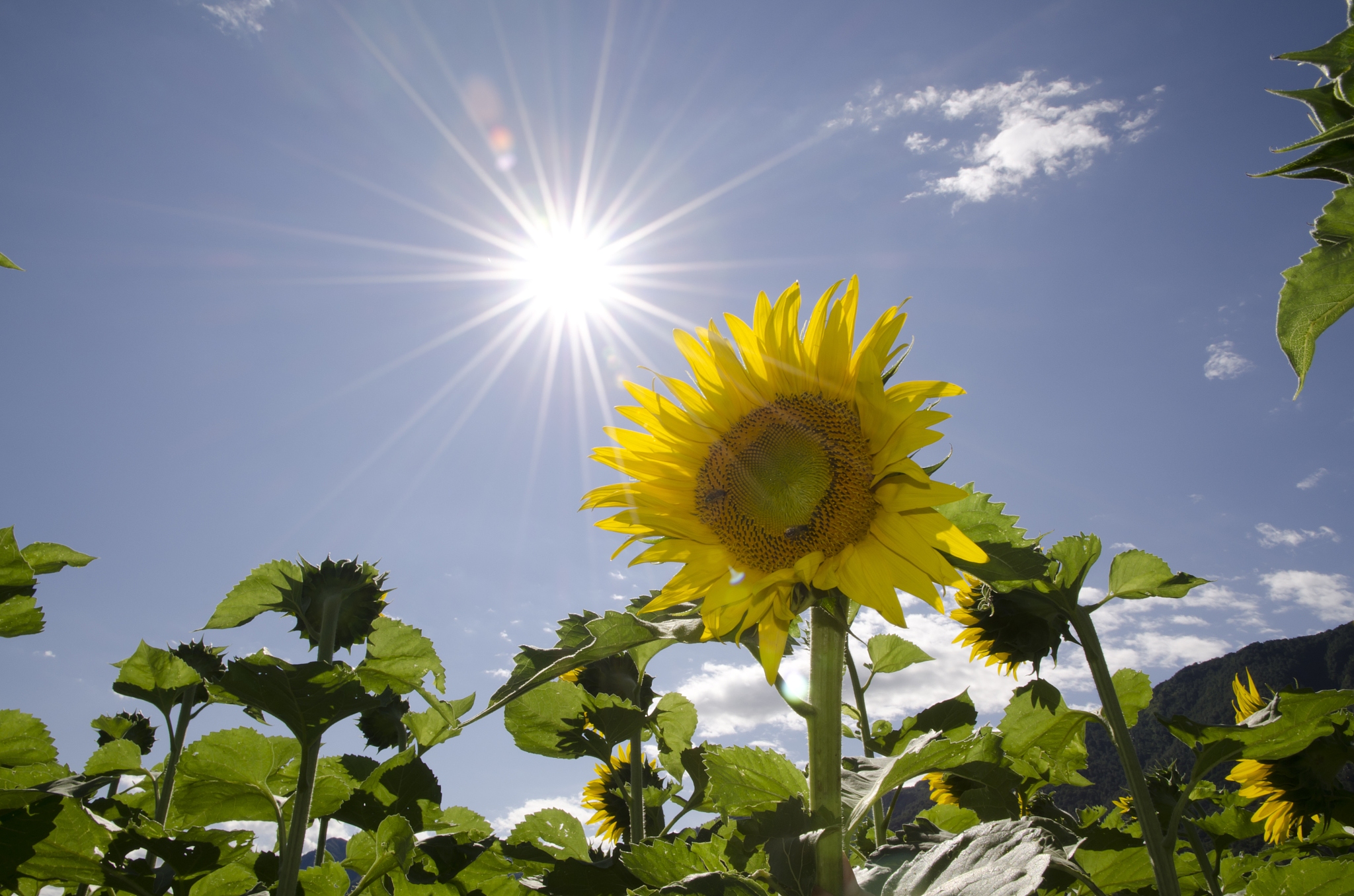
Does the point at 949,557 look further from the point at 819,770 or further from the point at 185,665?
the point at 185,665

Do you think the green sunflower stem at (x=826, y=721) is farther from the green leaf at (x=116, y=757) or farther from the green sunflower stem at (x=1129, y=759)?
the green leaf at (x=116, y=757)

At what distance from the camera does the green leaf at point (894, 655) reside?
2883 millimetres

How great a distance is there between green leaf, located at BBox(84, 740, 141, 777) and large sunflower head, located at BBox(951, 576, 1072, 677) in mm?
3573

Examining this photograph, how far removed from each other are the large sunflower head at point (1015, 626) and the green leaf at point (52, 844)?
2747mm

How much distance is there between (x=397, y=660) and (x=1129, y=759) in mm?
2423

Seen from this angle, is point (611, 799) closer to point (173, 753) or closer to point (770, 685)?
point (173, 753)

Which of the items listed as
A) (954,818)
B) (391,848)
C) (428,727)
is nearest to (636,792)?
(428,727)

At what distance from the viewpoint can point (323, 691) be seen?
82.7 inches

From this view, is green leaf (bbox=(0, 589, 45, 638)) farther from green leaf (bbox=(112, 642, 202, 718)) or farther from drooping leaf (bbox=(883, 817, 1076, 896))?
drooping leaf (bbox=(883, 817, 1076, 896))

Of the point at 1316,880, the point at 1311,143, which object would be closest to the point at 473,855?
the point at 1316,880

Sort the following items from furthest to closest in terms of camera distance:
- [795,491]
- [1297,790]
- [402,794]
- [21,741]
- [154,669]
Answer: [1297,790] < [154,669] < [402,794] < [21,741] < [795,491]

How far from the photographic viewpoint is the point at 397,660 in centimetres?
243

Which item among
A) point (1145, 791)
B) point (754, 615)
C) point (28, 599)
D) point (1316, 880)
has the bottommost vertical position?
point (1316, 880)

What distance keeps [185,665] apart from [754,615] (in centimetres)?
278
